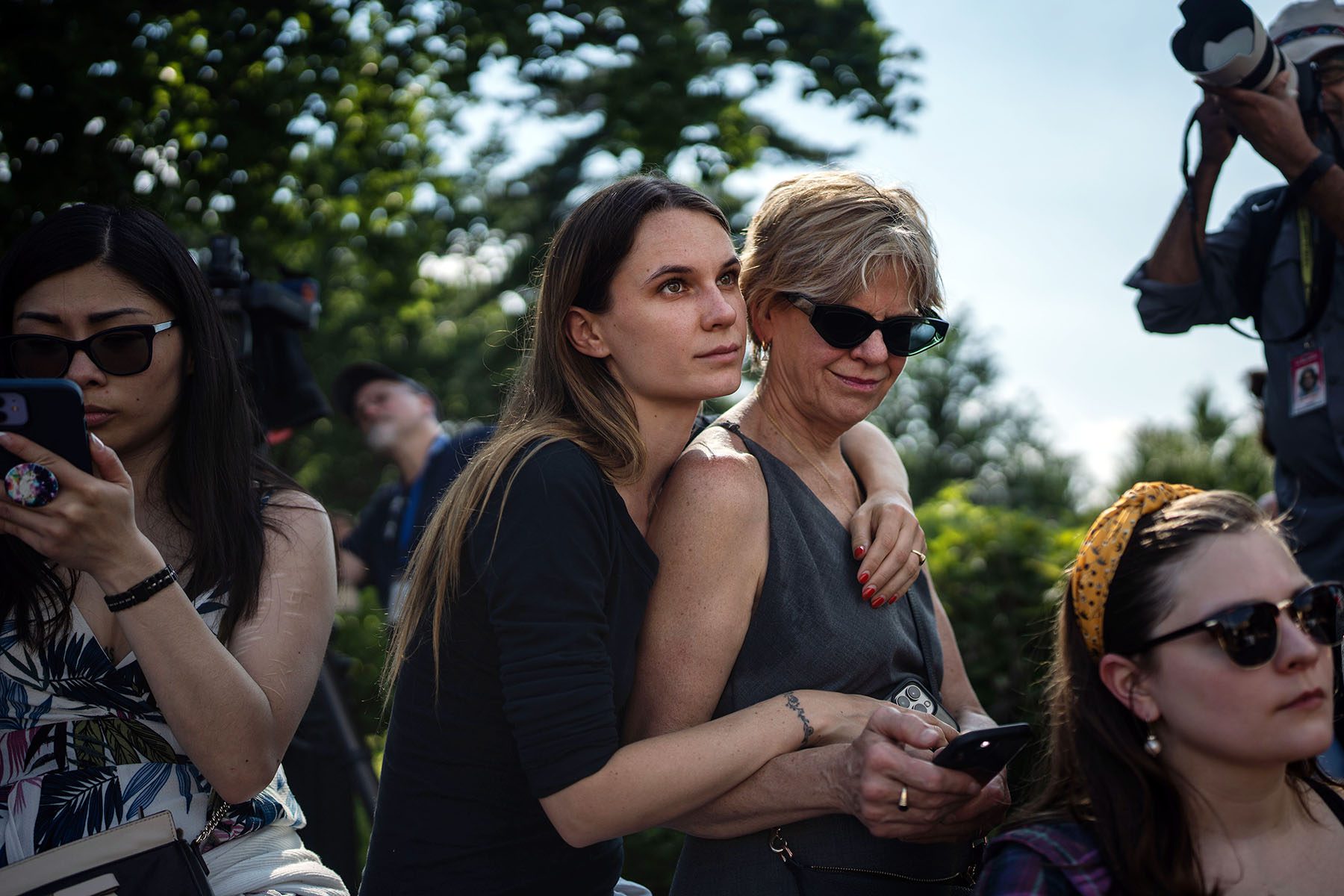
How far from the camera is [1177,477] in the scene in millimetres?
19922

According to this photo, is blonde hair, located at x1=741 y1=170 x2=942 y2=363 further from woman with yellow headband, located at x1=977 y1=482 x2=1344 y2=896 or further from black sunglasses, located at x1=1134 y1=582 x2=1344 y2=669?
black sunglasses, located at x1=1134 y1=582 x2=1344 y2=669

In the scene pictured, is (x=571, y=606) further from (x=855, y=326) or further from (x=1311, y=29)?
(x=1311, y=29)

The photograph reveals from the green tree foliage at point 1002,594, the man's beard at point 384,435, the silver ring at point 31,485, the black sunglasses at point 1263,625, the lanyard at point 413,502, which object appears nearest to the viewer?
the black sunglasses at point 1263,625

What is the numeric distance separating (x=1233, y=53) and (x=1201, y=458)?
1970 cm

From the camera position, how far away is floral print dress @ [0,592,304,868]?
2.22 metres

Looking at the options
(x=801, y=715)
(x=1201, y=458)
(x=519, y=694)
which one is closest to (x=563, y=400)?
(x=519, y=694)

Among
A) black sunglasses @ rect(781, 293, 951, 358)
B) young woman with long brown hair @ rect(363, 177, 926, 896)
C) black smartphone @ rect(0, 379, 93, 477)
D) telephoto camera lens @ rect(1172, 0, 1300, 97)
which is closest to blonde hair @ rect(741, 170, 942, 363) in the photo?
black sunglasses @ rect(781, 293, 951, 358)

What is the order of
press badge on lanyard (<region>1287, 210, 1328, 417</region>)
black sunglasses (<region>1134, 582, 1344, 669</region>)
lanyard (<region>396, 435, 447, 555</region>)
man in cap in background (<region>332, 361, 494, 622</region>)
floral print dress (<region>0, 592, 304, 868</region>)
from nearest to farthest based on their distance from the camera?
1. black sunglasses (<region>1134, 582, 1344, 669</region>)
2. floral print dress (<region>0, 592, 304, 868</region>)
3. press badge on lanyard (<region>1287, 210, 1328, 417</region>)
4. lanyard (<region>396, 435, 447, 555</region>)
5. man in cap in background (<region>332, 361, 494, 622</region>)

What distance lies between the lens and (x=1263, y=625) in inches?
74.8

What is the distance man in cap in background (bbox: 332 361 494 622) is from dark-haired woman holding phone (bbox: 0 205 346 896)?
138 inches

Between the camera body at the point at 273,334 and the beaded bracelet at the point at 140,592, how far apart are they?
192 centimetres

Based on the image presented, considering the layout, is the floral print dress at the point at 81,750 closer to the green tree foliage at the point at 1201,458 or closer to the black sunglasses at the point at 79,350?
the black sunglasses at the point at 79,350

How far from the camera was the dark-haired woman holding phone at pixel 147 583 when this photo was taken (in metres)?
2.09

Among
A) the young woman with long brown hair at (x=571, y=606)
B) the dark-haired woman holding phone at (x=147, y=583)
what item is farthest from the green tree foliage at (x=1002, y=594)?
the dark-haired woman holding phone at (x=147, y=583)
